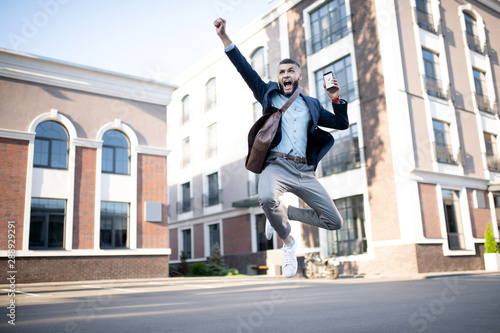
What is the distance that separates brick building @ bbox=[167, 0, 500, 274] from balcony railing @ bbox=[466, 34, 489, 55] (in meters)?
0.06

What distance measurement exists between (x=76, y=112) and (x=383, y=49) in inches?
560

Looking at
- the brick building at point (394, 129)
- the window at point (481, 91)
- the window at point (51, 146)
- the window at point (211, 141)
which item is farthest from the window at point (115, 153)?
the window at point (481, 91)

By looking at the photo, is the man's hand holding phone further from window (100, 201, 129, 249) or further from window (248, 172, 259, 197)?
window (248, 172, 259, 197)

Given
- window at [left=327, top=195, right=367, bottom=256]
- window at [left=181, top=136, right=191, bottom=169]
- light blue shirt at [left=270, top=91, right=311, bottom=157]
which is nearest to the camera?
light blue shirt at [left=270, top=91, right=311, bottom=157]

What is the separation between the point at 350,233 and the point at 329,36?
1031 cm

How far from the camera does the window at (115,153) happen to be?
19969mm

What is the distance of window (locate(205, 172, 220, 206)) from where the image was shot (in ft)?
102

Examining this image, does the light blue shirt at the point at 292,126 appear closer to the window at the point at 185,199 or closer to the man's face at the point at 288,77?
the man's face at the point at 288,77

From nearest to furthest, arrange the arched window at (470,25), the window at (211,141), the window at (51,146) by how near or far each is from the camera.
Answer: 1. the window at (51,146)
2. the arched window at (470,25)
3. the window at (211,141)

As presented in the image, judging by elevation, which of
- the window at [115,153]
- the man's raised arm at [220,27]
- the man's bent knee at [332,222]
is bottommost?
the man's bent knee at [332,222]

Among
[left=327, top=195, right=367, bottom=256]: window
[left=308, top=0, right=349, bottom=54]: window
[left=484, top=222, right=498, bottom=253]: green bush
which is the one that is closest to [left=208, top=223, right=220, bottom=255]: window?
[left=327, top=195, right=367, bottom=256]: window

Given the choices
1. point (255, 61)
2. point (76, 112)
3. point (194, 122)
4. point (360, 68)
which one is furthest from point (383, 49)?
point (194, 122)

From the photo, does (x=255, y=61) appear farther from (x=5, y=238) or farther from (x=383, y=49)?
(x=5, y=238)

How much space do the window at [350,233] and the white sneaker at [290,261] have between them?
56.8ft
